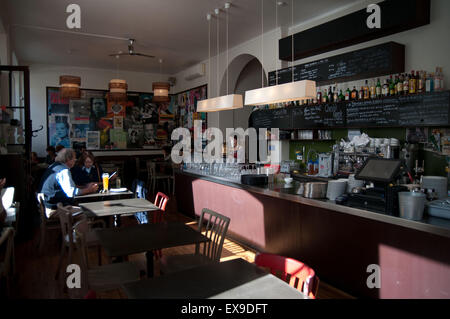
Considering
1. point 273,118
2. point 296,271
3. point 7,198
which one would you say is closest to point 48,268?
point 7,198

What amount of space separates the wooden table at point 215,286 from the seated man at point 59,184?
10.3 feet

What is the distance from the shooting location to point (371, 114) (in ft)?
16.1

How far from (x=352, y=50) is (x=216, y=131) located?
4.17 meters

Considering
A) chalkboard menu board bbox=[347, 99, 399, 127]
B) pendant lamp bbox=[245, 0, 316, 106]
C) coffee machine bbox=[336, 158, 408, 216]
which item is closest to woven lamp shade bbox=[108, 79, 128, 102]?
pendant lamp bbox=[245, 0, 316, 106]

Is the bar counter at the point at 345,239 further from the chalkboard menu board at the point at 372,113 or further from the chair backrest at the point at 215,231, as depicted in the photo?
the chalkboard menu board at the point at 372,113

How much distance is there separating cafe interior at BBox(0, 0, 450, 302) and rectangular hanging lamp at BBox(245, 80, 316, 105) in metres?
0.02

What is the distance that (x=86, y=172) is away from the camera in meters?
5.90

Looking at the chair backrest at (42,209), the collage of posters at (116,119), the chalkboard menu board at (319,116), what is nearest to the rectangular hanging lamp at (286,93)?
Answer: the chalkboard menu board at (319,116)

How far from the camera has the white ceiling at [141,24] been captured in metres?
5.37

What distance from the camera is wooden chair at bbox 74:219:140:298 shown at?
2.70 meters

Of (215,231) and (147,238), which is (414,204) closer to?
(215,231)

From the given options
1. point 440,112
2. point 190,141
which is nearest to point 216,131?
point 190,141

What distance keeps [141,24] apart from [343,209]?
4961mm
